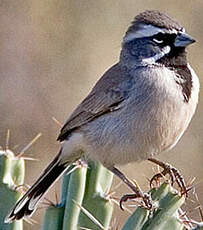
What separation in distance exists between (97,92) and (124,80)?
0.23 meters

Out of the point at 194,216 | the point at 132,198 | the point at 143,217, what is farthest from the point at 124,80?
the point at 194,216

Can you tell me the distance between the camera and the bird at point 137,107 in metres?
5.10

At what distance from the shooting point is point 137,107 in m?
5.16

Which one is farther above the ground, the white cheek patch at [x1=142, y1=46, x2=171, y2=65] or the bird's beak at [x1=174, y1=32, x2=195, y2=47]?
the bird's beak at [x1=174, y1=32, x2=195, y2=47]

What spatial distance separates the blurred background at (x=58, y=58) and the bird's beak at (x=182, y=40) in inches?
129

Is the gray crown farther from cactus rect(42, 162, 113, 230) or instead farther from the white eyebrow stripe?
cactus rect(42, 162, 113, 230)

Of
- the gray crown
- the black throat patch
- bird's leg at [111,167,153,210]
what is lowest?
bird's leg at [111,167,153,210]

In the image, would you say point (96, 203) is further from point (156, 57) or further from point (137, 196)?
point (156, 57)

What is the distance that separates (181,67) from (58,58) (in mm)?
4024

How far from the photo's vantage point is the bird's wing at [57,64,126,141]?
533 centimetres

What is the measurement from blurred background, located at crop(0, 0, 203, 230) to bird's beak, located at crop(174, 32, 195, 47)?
129 inches

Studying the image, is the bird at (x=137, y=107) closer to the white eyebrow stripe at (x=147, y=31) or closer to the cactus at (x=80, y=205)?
the white eyebrow stripe at (x=147, y=31)

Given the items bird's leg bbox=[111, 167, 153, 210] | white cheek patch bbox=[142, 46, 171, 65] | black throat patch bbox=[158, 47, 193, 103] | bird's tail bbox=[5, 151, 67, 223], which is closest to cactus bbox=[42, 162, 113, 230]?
bird's leg bbox=[111, 167, 153, 210]

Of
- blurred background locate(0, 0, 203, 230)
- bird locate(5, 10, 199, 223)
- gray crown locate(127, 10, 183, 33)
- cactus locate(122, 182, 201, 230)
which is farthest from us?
blurred background locate(0, 0, 203, 230)
